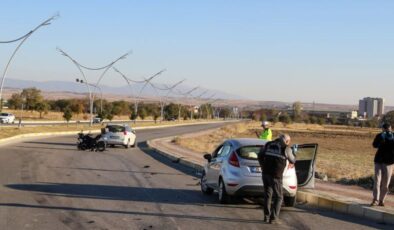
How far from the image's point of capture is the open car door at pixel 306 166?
46.3ft

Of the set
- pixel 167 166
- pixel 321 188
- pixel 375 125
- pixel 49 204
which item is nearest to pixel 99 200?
pixel 49 204

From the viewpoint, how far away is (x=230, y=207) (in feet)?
42.0

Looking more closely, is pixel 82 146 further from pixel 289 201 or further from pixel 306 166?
pixel 289 201

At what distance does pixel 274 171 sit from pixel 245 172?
6.60ft

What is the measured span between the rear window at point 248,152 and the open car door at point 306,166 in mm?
1469

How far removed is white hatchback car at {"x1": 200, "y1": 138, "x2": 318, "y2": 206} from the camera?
500 inches

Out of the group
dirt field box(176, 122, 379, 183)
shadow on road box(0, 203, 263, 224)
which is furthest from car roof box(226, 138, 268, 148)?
dirt field box(176, 122, 379, 183)

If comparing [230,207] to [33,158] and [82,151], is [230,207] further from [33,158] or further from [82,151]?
[82,151]

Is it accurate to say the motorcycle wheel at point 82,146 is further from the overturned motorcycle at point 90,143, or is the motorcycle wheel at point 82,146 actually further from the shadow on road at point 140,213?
the shadow on road at point 140,213

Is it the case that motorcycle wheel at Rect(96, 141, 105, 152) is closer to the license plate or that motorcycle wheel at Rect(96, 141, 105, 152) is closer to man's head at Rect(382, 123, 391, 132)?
the license plate

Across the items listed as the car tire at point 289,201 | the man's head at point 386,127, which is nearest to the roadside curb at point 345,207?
the car tire at point 289,201

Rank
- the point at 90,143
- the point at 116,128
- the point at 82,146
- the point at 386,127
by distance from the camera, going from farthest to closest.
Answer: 1. the point at 116,128
2. the point at 82,146
3. the point at 90,143
4. the point at 386,127

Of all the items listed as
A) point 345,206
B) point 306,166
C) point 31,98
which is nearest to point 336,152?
point 306,166

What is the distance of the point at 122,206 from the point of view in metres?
12.3
